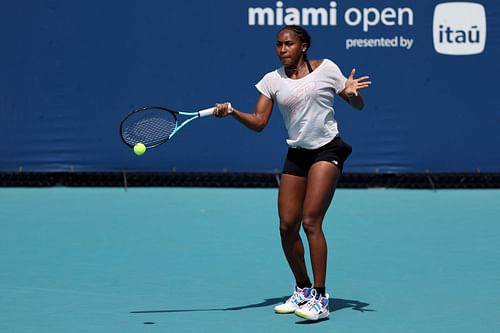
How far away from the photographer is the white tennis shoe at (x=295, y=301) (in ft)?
22.1

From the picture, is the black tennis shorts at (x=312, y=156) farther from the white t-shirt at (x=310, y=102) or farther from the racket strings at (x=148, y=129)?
the racket strings at (x=148, y=129)

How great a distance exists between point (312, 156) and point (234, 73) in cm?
579

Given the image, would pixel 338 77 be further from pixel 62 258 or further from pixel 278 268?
pixel 62 258

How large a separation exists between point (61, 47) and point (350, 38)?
3370mm

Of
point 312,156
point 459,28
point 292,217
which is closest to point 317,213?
point 292,217

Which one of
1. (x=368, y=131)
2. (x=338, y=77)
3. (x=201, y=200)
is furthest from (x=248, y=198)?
(x=338, y=77)

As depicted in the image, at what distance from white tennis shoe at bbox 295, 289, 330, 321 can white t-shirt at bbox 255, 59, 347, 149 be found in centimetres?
95

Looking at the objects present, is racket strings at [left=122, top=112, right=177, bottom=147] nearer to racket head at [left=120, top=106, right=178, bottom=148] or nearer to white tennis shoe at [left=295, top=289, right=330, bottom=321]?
racket head at [left=120, top=106, right=178, bottom=148]

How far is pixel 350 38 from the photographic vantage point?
40.5 ft

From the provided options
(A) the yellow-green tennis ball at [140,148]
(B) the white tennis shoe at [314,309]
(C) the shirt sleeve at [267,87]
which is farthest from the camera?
(C) the shirt sleeve at [267,87]

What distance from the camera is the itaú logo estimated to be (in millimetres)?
12367

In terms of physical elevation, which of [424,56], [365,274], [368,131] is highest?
[424,56]

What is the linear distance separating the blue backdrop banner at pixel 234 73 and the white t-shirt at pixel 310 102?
563 centimetres

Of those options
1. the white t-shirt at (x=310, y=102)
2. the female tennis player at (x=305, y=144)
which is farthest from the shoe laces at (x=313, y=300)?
the white t-shirt at (x=310, y=102)
